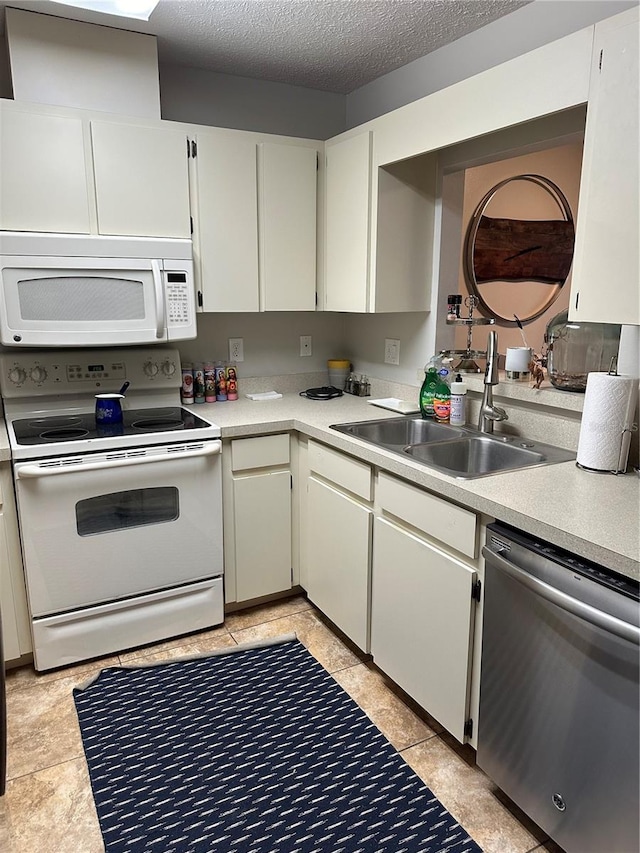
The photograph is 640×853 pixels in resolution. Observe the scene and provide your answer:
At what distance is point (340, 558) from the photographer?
2365mm

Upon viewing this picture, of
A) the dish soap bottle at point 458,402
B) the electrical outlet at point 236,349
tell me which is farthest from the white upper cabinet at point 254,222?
the dish soap bottle at point 458,402

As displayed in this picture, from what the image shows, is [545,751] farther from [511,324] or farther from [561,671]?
[511,324]

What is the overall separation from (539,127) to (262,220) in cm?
120

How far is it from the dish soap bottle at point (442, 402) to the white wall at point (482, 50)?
1.22m

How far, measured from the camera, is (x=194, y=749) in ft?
6.28

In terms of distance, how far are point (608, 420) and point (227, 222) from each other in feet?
5.79

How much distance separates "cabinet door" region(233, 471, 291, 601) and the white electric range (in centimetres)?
10

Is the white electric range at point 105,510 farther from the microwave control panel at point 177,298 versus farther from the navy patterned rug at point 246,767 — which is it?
the microwave control panel at point 177,298

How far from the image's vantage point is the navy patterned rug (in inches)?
63.2

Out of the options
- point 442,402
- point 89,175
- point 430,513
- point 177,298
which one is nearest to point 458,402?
point 442,402

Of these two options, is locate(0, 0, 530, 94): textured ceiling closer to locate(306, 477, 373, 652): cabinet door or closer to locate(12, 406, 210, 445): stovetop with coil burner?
locate(12, 406, 210, 445): stovetop with coil burner

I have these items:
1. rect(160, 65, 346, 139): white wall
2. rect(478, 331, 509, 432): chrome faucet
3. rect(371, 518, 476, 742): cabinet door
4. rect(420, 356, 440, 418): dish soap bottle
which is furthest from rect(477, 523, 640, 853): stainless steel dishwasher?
rect(160, 65, 346, 139): white wall

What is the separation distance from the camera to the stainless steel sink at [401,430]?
7.80 ft

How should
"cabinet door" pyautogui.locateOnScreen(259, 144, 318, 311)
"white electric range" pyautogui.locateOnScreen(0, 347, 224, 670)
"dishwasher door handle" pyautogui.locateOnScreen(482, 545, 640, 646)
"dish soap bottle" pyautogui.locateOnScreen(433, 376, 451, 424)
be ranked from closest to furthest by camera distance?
"dishwasher door handle" pyautogui.locateOnScreen(482, 545, 640, 646) < "white electric range" pyautogui.locateOnScreen(0, 347, 224, 670) < "dish soap bottle" pyautogui.locateOnScreen(433, 376, 451, 424) < "cabinet door" pyautogui.locateOnScreen(259, 144, 318, 311)
